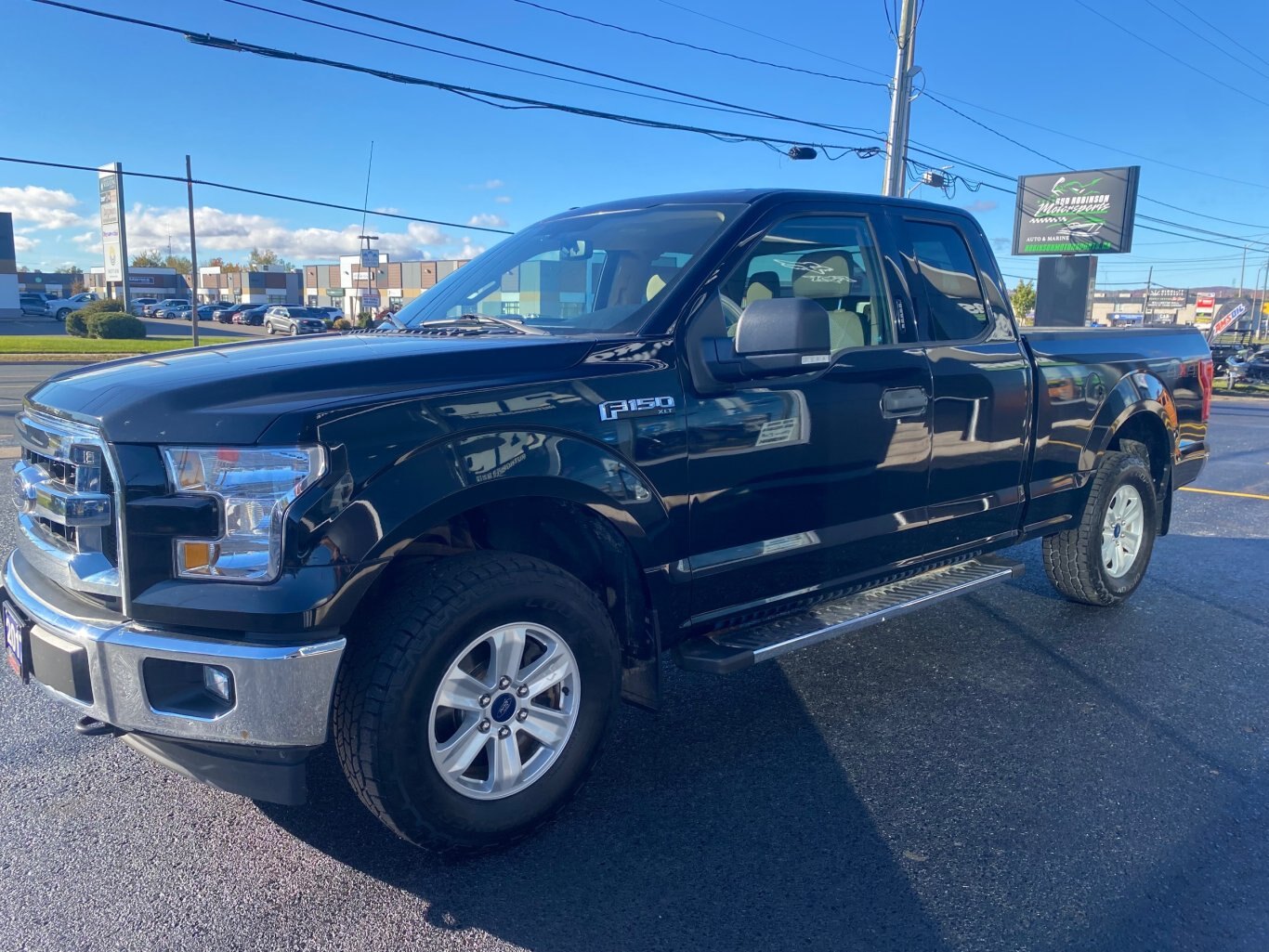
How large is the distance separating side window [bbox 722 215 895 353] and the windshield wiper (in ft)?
2.84

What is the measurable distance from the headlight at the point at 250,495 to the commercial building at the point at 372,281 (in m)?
2.36

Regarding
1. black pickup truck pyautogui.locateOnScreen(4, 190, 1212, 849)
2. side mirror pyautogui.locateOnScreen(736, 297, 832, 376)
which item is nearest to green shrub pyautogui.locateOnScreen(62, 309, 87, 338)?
black pickup truck pyautogui.locateOnScreen(4, 190, 1212, 849)

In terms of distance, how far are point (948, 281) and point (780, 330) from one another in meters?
1.64

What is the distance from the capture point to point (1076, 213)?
41031mm

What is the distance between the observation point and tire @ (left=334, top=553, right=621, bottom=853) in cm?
260

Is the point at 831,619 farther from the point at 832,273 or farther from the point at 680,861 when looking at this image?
the point at 832,273

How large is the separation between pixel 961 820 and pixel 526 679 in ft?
4.92

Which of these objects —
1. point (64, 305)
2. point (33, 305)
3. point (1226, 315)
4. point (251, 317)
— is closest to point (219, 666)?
point (1226, 315)

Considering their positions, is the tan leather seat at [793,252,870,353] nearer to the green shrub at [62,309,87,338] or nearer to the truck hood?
the truck hood

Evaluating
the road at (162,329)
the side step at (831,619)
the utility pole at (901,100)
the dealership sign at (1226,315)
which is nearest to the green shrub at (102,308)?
the road at (162,329)

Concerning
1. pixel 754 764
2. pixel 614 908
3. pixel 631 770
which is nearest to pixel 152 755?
pixel 614 908

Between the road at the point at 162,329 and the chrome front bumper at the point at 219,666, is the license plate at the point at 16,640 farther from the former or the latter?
the road at the point at 162,329

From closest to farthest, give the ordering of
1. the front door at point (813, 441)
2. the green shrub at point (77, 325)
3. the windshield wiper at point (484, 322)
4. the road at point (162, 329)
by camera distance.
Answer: the front door at point (813, 441) → the windshield wiper at point (484, 322) → the green shrub at point (77, 325) → the road at point (162, 329)

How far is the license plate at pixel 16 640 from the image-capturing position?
282cm
